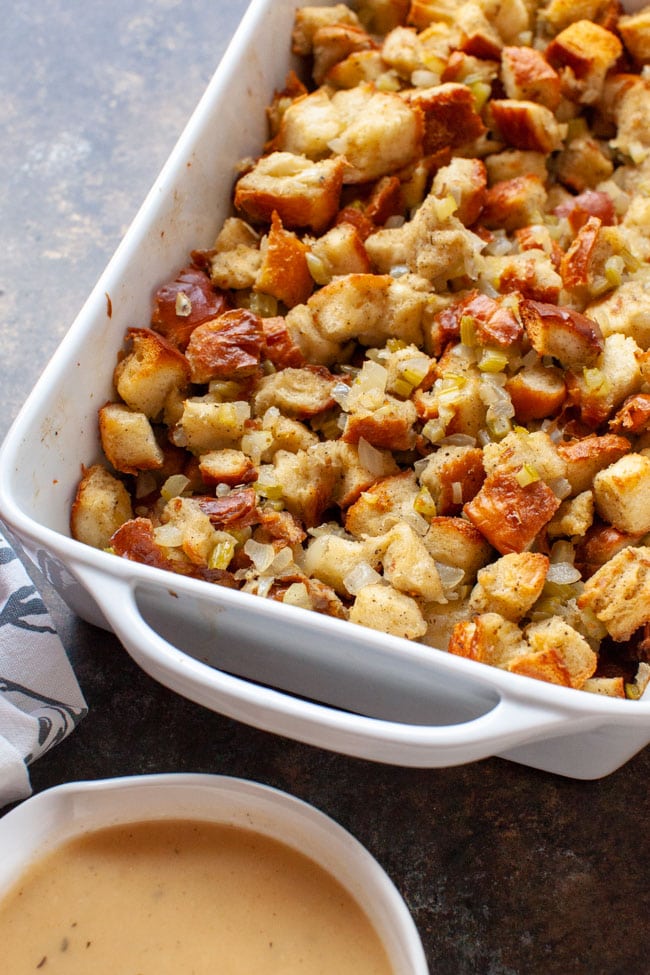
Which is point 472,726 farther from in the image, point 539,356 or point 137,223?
point 137,223

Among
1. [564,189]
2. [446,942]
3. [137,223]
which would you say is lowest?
[446,942]

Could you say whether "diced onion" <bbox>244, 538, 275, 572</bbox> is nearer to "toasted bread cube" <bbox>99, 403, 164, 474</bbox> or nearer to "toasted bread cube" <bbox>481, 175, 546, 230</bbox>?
"toasted bread cube" <bbox>99, 403, 164, 474</bbox>

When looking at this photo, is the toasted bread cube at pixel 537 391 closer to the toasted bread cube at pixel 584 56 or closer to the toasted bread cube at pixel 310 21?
the toasted bread cube at pixel 584 56

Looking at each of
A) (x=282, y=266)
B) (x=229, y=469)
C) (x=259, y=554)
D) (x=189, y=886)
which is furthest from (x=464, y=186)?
(x=189, y=886)

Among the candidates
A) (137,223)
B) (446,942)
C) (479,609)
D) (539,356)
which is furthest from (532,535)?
(137,223)

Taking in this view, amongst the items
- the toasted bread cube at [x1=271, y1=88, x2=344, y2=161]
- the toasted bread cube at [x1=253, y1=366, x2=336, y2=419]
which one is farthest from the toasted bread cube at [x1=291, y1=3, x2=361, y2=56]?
the toasted bread cube at [x1=253, y1=366, x2=336, y2=419]

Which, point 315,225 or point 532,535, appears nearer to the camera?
point 532,535

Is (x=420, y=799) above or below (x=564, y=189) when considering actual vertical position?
below
